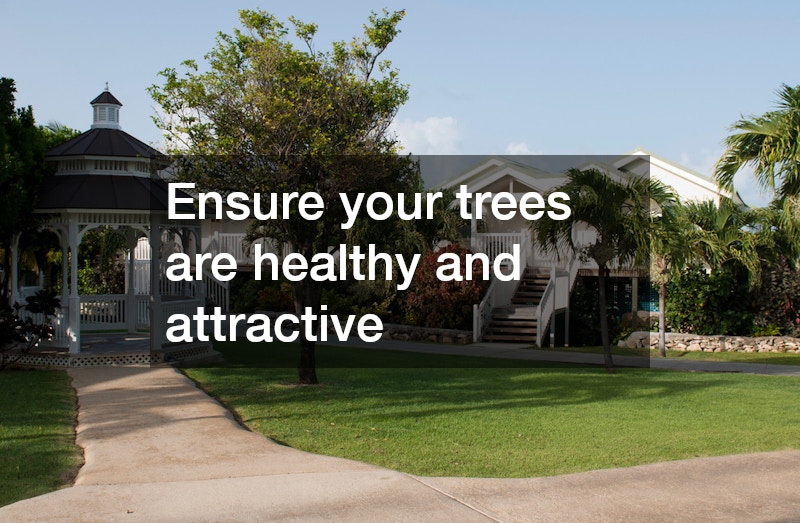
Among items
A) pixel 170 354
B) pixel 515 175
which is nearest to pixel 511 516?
pixel 170 354

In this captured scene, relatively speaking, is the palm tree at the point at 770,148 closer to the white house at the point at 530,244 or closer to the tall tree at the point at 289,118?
the white house at the point at 530,244

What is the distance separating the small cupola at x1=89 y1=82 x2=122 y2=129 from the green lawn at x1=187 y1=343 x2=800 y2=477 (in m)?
5.72

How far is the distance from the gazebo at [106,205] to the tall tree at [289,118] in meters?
2.45

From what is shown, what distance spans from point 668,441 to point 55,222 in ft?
40.9

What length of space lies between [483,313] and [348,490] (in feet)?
55.0

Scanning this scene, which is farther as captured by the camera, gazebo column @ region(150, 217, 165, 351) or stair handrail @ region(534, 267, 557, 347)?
stair handrail @ region(534, 267, 557, 347)

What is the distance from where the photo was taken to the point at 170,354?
696 inches

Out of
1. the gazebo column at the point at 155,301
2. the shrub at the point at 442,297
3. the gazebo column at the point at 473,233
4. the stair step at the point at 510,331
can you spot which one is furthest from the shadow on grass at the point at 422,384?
the gazebo column at the point at 473,233

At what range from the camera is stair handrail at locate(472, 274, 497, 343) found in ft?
79.0

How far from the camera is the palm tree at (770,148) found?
62.0ft

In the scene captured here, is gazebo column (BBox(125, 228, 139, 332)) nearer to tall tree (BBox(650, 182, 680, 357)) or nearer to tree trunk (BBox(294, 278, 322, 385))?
tree trunk (BBox(294, 278, 322, 385))

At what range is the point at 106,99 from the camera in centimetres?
1902

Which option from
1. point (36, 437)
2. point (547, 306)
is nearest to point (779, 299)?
point (547, 306)

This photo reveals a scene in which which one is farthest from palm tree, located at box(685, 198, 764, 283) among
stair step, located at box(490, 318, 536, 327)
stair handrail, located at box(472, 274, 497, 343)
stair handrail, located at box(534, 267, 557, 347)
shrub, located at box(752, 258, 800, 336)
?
stair handrail, located at box(472, 274, 497, 343)
